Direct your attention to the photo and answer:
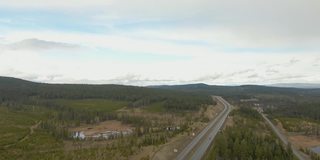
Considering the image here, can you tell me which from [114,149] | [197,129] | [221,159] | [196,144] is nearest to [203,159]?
[221,159]

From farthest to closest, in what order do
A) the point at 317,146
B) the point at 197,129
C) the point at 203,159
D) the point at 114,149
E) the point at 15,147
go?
the point at 197,129
the point at 317,146
the point at 15,147
the point at 114,149
the point at 203,159

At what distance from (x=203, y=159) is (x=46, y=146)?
2691 inches

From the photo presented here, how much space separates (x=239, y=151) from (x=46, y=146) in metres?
74.7

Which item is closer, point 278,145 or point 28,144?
point 278,145

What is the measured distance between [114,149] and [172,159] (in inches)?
1162

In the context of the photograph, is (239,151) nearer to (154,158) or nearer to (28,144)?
(154,158)

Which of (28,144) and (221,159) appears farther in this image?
(28,144)

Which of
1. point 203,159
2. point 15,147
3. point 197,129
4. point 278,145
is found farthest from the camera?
point 197,129

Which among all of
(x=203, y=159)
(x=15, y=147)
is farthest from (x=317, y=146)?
(x=15, y=147)

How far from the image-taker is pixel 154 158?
111 metres

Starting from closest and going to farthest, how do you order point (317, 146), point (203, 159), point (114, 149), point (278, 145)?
point (203, 159) < point (278, 145) < point (114, 149) < point (317, 146)

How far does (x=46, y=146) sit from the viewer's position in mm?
150375

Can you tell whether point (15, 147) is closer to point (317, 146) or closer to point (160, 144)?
point (160, 144)

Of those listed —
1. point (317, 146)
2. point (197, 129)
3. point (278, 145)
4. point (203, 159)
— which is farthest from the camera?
point (197, 129)
